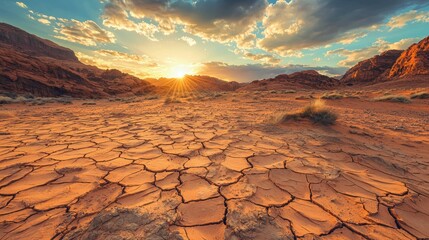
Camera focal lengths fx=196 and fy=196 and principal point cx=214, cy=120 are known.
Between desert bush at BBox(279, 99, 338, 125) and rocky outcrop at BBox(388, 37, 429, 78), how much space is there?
3208 cm

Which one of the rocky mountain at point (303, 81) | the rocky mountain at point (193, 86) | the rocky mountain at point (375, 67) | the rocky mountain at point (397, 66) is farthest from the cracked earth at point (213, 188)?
the rocky mountain at point (375, 67)

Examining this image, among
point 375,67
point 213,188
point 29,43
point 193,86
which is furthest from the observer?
point 29,43

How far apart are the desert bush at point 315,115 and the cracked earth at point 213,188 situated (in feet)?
3.96

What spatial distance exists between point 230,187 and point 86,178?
1416 millimetres

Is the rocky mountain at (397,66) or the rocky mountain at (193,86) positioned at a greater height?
the rocky mountain at (397,66)

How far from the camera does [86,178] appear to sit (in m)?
1.94

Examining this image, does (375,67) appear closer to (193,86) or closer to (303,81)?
(303,81)

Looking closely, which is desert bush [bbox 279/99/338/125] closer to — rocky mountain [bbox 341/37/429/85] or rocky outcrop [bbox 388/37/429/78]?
rocky mountain [bbox 341/37/429/85]

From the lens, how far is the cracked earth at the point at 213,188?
4.17 feet

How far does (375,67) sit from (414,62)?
9.27 metres

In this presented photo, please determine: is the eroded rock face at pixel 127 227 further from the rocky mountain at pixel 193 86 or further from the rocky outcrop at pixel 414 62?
the rocky outcrop at pixel 414 62

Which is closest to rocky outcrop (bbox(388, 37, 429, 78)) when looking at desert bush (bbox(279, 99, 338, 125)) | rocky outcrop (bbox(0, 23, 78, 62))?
desert bush (bbox(279, 99, 338, 125))

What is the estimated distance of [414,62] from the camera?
27.3 metres

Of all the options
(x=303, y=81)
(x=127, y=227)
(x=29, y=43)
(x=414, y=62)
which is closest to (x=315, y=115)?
(x=127, y=227)
